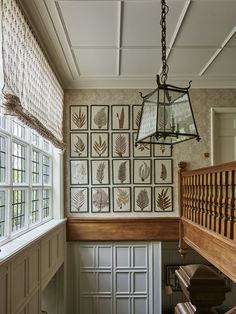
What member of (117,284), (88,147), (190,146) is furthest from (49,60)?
(117,284)

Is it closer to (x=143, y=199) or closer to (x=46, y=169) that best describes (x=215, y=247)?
(x=143, y=199)

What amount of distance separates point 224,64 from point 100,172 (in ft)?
7.51

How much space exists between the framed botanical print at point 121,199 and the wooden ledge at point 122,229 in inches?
6.6

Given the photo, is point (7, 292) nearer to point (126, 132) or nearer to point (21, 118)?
point (21, 118)

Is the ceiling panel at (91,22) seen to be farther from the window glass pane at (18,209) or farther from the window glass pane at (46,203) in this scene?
the window glass pane at (46,203)

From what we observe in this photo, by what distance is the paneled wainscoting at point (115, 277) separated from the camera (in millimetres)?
5098

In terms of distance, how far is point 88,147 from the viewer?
523cm

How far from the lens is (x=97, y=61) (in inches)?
172

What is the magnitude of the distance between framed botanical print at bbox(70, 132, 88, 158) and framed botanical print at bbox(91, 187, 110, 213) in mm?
555

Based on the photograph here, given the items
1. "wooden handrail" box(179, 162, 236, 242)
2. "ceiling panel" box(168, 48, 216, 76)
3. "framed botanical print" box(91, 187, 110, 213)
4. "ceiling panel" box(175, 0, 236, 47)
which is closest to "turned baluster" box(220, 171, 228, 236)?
"wooden handrail" box(179, 162, 236, 242)

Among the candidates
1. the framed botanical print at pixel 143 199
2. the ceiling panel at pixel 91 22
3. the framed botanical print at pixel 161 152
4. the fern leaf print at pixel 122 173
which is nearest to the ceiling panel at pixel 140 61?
the ceiling panel at pixel 91 22

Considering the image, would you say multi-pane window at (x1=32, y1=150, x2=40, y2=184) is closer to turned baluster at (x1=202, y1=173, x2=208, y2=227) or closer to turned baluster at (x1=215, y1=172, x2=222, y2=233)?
turned baluster at (x1=202, y1=173, x2=208, y2=227)

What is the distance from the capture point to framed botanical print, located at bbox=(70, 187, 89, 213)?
5.20 metres

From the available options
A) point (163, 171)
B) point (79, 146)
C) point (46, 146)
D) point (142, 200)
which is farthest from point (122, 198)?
point (46, 146)
